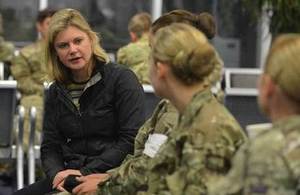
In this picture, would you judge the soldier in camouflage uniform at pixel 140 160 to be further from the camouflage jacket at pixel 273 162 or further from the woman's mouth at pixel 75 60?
the camouflage jacket at pixel 273 162

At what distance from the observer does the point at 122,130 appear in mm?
5059

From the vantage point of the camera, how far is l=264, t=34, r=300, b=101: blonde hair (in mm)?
2938

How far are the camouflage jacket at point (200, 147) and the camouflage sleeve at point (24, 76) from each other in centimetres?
548

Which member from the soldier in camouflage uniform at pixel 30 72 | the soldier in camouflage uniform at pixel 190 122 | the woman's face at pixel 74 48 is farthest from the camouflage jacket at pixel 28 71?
the soldier in camouflage uniform at pixel 190 122

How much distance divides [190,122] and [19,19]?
30.3 feet

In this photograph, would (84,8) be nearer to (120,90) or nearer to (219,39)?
(219,39)

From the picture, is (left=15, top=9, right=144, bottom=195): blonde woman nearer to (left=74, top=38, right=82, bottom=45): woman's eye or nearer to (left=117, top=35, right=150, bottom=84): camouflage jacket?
(left=74, top=38, right=82, bottom=45): woman's eye

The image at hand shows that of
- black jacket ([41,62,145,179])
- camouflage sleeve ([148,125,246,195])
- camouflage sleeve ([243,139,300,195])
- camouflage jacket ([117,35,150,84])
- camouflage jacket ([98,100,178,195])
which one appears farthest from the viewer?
camouflage jacket ([117,35,150,84])

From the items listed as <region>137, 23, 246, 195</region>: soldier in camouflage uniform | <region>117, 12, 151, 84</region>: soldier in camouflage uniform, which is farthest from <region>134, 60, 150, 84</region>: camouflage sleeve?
<region>137, 23, 246, 195</region>: soldier in camouflage uniform

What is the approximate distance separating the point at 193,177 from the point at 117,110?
1682mm

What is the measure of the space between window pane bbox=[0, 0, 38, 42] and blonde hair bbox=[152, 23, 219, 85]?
891 centimetres

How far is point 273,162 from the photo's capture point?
114 inches

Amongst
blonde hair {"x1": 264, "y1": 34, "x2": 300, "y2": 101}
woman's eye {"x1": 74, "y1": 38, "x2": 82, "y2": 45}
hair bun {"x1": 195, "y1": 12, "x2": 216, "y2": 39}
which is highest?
blonde hair {"x1": 264, "y1": 34, "x2": 300, "y2": 101}

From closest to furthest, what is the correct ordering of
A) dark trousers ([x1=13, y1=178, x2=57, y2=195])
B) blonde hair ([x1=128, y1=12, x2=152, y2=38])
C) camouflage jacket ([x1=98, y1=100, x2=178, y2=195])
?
camouflage jacket ([x1=98, y1=100, x2=178, y2=195])
dark trousers ([x1=13, y1=178, x2=57, y2=195])
blonde hair ([x1=128, y1=12, x2=152, y2=38])
